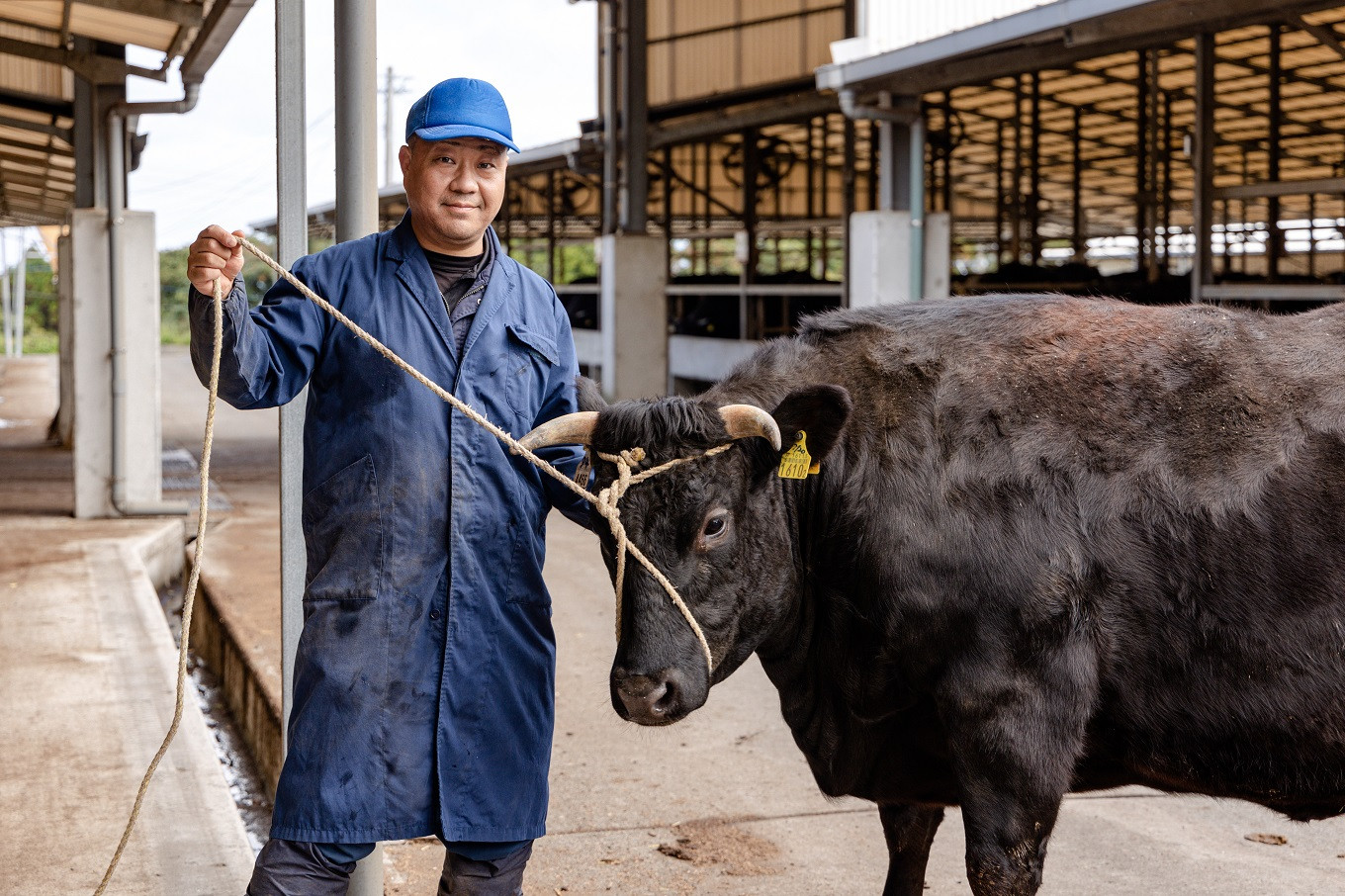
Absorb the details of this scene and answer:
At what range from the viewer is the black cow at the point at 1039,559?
2861 millimetres

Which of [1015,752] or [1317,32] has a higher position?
[1317,32]

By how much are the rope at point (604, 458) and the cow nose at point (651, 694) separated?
10 centimetres

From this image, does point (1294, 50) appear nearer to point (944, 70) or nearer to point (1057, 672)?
point (944, 70)

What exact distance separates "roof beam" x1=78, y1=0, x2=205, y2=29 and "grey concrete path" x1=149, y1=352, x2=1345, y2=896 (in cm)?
444

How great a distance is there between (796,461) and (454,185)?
94 centimetres

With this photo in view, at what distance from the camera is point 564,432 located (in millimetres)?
2902

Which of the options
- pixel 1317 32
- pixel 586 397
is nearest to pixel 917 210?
pixel 1317 32

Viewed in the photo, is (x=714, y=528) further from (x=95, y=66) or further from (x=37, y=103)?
(x=37, y=103)

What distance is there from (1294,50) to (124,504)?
51.0ft

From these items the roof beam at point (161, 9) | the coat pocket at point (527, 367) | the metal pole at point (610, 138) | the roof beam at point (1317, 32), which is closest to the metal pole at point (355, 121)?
the coat pocket at point (527, 367)

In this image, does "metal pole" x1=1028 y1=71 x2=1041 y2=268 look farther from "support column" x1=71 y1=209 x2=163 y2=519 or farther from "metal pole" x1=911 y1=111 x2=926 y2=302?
"support column" x1=71 y1=209 x2=163 y2=519

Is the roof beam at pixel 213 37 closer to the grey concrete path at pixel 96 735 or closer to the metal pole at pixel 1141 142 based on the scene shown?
the grey concrete path at pixel 96 735

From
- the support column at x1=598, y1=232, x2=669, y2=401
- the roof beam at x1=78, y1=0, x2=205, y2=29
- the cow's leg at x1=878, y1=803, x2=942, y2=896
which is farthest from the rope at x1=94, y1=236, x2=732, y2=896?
the support column at x1=598, y1=232, x2=669, y2=401

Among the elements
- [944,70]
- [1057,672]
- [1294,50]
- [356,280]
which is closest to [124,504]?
[944,70]
